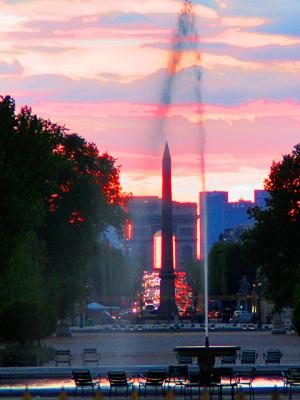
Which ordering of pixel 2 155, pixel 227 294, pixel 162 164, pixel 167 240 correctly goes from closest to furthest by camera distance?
pixel 2 155 < pixel 162 164 < pixel 167 240 < pixel 227 294

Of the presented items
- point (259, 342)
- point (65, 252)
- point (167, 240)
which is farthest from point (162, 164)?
point (259, 342)

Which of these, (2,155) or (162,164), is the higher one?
(162,164)

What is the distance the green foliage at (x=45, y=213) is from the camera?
6144cm

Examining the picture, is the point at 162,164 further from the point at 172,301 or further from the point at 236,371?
the point at 236,371

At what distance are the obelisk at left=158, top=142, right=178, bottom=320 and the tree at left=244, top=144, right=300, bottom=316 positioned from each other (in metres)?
23.7

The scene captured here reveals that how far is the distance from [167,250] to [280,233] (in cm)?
4073

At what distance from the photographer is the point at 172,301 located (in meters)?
150

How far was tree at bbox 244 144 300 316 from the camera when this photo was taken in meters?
102

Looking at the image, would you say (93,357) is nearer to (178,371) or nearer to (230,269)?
(178,371)

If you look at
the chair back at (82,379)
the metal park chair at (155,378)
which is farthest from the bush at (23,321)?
the metal park chair at (155,378)

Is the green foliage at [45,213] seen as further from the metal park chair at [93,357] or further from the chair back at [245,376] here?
the chair back at [245,376]

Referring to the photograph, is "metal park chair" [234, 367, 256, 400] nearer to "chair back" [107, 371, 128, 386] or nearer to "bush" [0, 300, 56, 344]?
"chair back" [107, 371, 128, 386]

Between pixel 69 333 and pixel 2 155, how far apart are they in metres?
48.1

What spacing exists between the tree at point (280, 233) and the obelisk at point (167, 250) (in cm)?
2371
